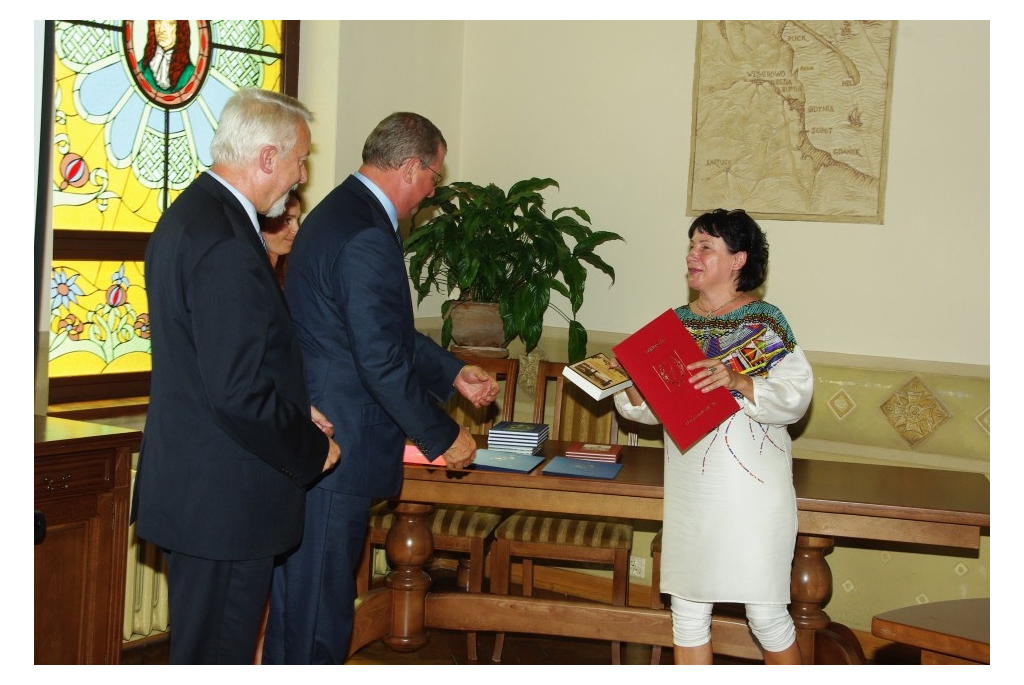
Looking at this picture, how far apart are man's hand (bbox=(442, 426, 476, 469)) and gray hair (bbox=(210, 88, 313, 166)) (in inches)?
37.4

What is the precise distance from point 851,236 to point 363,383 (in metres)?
2.60

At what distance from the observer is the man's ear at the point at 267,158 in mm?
2201

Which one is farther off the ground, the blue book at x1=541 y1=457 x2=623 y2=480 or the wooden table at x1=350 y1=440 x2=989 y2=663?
the blue book at x1=541 y1=457 x2=623 y2=480

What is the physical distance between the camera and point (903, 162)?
4176 millimetres

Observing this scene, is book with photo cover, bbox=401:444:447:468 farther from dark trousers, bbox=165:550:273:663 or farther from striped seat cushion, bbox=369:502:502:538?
striped seat cushion, bbox=369:502:502:538

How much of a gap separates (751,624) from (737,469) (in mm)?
463

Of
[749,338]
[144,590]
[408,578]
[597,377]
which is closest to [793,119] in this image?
[749,338]

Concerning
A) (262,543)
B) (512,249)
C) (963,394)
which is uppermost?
(512,249)

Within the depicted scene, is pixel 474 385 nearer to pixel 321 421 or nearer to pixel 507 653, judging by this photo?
pixel 321 421

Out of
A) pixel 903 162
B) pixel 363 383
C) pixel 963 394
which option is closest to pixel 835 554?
pixel 963 394

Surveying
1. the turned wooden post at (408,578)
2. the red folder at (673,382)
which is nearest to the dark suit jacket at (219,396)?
the red folder at (673,382)

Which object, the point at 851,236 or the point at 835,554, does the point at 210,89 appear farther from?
the point at 835,554

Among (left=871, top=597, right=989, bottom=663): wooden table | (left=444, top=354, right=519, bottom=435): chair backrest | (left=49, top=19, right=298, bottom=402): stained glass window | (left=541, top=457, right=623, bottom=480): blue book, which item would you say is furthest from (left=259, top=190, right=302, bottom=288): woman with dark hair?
(left=871, top=597, right=989, bottom=663): wooden table

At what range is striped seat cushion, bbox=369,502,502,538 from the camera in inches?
152
